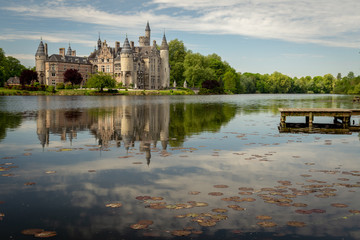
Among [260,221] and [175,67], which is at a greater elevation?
[175,67]

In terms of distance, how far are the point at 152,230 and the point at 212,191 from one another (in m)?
2.40

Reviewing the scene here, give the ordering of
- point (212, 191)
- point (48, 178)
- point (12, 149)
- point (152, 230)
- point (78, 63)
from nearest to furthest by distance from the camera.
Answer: point (152, 230) → point (212, 191) → point (48, 178) → point (12, 149) → point (78, 63)

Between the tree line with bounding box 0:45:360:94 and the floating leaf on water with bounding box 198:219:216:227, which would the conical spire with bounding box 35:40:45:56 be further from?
the floating leaf on water with bounding box 198:219:216:227

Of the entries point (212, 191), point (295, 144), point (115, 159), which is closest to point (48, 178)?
point (115, 159)

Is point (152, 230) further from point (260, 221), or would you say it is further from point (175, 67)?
point (175, 67)

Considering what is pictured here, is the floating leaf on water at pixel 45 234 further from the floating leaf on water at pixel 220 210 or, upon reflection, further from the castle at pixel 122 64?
the castle at pixel 122 64

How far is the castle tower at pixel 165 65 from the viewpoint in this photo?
454 ft

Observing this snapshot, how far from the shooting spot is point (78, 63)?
5285 inches

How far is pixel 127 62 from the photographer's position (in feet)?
415

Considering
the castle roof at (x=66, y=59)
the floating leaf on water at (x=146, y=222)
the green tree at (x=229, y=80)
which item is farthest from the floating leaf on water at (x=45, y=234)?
the green tree at (x=229, y=80)

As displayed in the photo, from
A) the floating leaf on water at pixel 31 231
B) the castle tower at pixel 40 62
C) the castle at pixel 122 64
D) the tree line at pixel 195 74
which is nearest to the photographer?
the floating leaf on water at pixel 31 231

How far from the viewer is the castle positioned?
128000 mm

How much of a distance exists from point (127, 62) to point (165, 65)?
18.3 m

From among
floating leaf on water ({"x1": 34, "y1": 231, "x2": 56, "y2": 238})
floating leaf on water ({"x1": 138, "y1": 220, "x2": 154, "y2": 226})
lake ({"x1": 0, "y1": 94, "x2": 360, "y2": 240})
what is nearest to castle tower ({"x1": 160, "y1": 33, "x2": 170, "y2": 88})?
lake ({"x1": 0, "y1": 94, "x2": 360, "y2": 240})
